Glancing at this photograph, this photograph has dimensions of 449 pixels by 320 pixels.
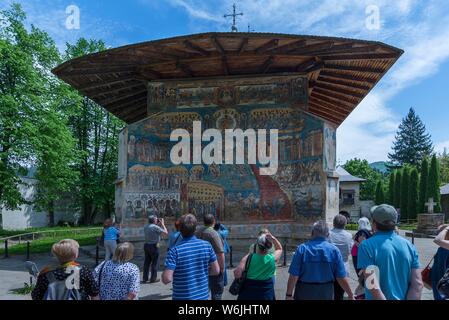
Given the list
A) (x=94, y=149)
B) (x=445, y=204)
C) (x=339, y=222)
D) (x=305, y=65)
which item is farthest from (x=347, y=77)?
(x=445, y=204)

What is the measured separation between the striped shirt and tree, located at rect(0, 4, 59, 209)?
79.9 ft

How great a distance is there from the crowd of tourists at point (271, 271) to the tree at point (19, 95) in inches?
960

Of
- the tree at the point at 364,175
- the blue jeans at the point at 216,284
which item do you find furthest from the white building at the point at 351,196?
the blue jeans at the point at 216,284

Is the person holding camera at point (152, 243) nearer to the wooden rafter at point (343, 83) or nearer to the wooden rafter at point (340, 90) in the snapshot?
the wooden rafter at point (343, 83)

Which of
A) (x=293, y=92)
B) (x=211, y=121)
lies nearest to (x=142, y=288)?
(x=211, y=121)

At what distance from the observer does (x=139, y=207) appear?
1631cm

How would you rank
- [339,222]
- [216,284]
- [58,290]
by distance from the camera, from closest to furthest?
[58,290], [216,284], [339,222]

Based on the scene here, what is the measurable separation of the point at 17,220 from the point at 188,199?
30.9 m

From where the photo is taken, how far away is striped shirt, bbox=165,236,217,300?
4.64 m

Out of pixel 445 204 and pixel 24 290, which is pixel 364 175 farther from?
pixel 24 290

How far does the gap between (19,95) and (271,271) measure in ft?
88.8

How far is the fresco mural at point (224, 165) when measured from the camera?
1572 centimetres

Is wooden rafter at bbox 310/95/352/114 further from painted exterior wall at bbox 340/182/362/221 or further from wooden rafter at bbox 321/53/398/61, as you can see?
painted exterior wall at bbox 340/182/362/221

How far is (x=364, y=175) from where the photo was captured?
72750mm
